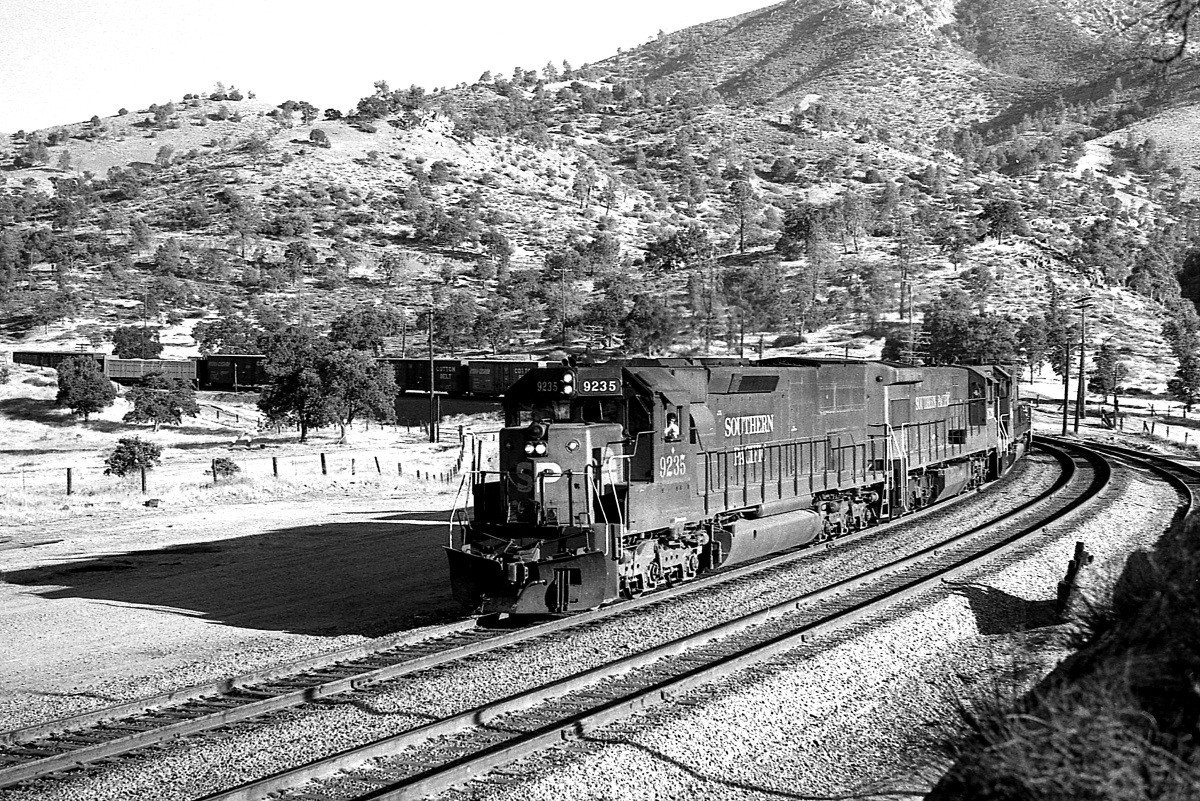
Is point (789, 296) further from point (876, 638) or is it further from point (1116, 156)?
point (1116, 156)

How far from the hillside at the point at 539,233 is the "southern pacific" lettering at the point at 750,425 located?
166 feet

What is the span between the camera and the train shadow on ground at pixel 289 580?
1528 centimetres

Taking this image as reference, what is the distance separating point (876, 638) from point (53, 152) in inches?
6364

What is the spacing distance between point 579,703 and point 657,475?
4.44m

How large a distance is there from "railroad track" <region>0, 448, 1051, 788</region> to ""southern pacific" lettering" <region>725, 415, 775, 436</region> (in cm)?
319

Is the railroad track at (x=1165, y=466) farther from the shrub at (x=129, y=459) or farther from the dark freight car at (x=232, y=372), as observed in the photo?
the dark freight car at (x=232, y=372)

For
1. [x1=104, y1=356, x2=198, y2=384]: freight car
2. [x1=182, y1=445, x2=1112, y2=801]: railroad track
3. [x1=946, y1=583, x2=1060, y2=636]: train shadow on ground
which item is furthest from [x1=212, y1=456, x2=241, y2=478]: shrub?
[x1=104, y1=356, x2=198, y2=384]: freight car

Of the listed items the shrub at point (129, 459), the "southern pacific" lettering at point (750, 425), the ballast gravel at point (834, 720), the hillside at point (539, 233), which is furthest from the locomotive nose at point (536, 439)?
the hillside at point (539, 233)

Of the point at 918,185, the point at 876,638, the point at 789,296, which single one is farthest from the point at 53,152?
the point at 876,638

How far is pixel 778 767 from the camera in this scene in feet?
29.5

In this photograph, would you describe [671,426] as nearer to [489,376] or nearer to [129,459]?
[129,459]

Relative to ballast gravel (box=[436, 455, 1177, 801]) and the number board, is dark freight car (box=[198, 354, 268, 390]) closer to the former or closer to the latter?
the number board

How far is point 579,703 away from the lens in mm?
10523

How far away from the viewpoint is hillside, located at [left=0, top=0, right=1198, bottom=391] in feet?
287
